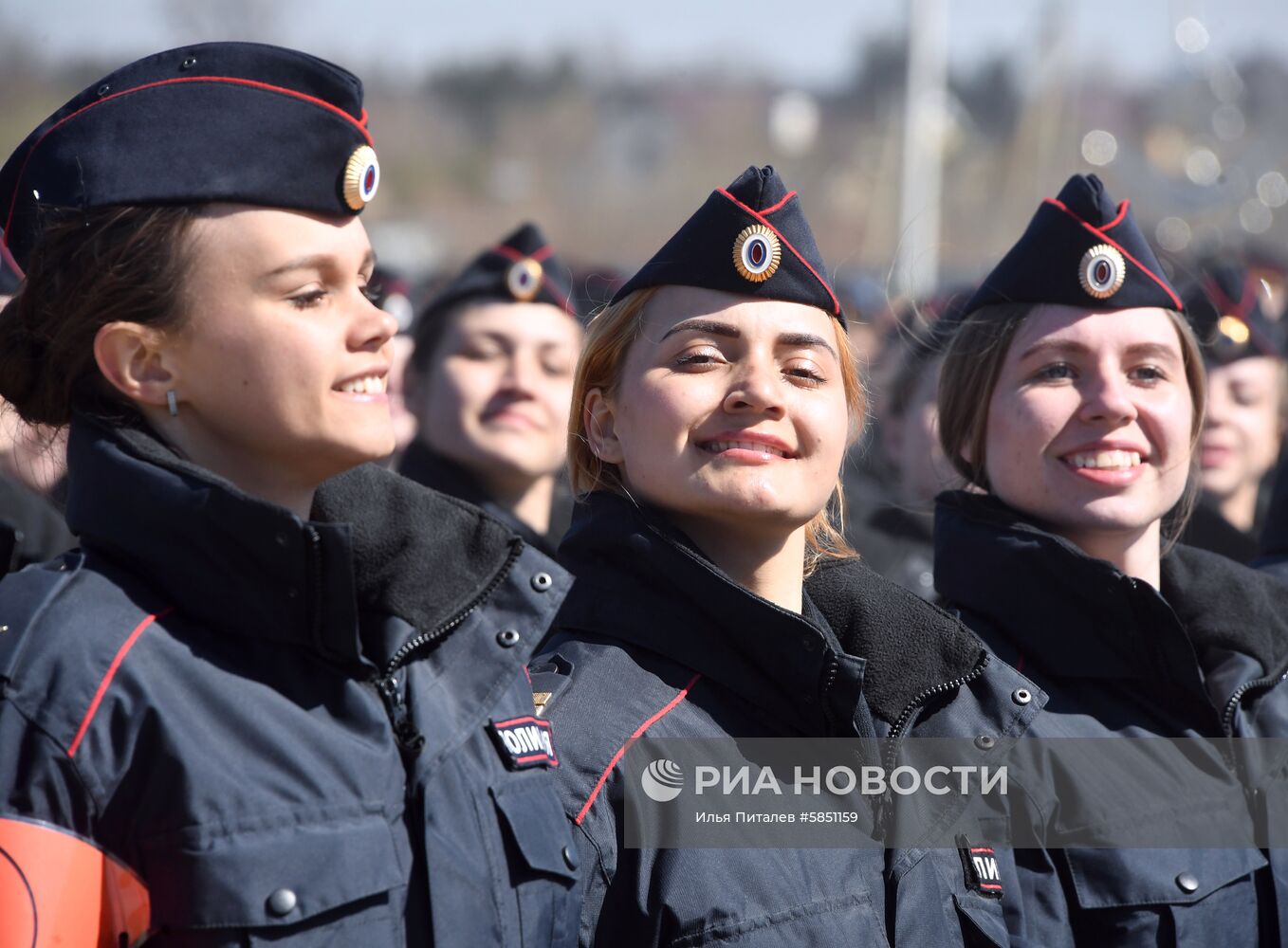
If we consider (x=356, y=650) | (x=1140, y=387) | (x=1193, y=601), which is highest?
(x=1140, y=387)

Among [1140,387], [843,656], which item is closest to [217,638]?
[843,656]

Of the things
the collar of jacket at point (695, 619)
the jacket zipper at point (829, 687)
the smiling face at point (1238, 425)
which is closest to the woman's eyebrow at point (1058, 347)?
the collar of jacket at point (695, 619)

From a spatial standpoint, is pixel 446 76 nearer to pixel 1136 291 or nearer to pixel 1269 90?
pixel 1269 90

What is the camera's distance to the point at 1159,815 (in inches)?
118

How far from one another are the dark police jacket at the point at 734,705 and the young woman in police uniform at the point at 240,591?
147mm

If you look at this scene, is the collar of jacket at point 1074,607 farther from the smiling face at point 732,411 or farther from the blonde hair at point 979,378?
the smiling face at point 732,411

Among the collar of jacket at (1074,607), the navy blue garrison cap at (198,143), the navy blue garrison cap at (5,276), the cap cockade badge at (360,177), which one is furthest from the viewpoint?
the navy blue garrison cap at (5,276)

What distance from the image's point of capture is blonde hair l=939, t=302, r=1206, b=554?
3.39 metres

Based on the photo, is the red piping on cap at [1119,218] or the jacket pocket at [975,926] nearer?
the jacket pocket at [975,926]

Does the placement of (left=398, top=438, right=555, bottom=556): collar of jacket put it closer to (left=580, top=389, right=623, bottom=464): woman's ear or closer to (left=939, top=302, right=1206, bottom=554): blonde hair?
(left=939, top=302, right=1206, bottom=554): blonde hair

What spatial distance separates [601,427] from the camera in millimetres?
2879

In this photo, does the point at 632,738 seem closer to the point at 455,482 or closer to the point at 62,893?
the point at 62,893

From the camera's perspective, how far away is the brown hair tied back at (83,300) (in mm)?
2105

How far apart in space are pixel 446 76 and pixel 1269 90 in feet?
86.0
